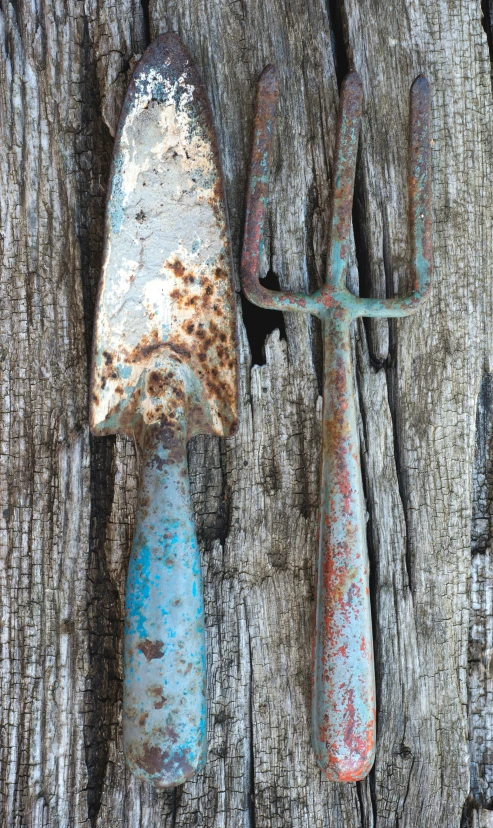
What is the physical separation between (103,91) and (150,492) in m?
0.63

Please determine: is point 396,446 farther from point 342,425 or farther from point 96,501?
point 96,501

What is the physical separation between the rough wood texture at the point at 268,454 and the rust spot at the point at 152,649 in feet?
0.58

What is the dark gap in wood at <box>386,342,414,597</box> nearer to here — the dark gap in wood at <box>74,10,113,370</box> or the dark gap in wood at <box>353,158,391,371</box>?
the dark gap in wood at <box>353,158,391,371</box>

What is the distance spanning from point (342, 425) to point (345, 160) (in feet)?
1.32

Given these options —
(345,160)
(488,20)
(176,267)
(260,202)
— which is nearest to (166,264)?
(176,267)

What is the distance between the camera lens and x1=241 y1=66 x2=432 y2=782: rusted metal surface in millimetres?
870

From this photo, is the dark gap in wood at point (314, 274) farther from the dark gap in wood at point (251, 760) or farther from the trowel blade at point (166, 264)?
the dark gap in wood at point (251, 760)

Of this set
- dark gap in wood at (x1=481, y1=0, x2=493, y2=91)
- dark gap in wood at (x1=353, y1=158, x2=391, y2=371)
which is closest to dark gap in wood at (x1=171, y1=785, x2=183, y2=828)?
dark gap in wood at (x1=353, y1=158, x2=391, y2=371)

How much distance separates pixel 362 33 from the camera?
108 centimetres

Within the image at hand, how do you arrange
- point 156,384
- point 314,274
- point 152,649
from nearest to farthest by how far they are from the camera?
1. point 152,649
2. point 156,384
3. point 314,274

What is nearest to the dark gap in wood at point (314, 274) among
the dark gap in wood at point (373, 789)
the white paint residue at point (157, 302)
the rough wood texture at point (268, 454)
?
the rough wood texture at point (268, 454)

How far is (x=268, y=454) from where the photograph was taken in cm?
102

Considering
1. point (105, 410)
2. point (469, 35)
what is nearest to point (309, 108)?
point (469, 35)

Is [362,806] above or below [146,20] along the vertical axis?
below
